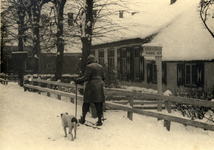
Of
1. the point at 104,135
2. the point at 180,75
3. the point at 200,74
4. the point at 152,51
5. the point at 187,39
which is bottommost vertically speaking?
the point at 104,135

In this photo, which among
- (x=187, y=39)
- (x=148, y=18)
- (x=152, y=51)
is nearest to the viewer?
(x=152, y=51)

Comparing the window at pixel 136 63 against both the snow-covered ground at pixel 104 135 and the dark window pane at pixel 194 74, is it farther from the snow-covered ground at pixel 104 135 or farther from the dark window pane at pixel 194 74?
the snow-covered ground at pixel 104 135

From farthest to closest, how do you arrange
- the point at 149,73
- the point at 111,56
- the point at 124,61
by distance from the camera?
the point at 111,56, the point at 124,61, the point at 149,73

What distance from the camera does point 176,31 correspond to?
16.4 m

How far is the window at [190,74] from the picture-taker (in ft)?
50.3

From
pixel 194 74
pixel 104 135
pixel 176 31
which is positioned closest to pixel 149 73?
pixel 176 31

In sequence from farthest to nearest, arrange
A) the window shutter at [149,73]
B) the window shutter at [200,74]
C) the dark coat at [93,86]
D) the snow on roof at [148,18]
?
1. the window shutter at [149,73]
2. the snow on roof at [148,18]
3. the window shutter at [200,74]
4. the dark coat at [93,86]

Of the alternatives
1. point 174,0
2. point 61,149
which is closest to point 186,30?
point 174,0

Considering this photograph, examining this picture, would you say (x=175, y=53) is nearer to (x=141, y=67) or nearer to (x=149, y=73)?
(x=149, y=73)

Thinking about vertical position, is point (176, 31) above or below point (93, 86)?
above

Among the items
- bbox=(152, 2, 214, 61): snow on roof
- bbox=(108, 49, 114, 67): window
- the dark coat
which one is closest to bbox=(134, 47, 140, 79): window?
bbox=(152, 2, 214, 61): snow on roof

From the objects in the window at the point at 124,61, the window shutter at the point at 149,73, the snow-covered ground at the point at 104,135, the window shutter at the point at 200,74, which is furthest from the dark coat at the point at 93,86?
the window at the point at 124,61

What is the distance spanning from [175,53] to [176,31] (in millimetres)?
1686

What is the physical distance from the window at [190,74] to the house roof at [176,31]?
1.17 m
